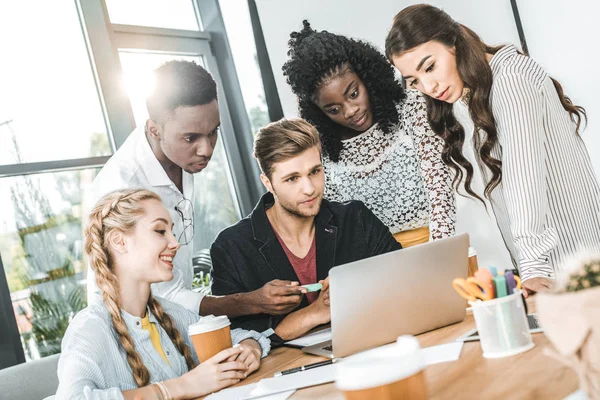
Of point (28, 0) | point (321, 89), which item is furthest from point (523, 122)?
point (28, 0)

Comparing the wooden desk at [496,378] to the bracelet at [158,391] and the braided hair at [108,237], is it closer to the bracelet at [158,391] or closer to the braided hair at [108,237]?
the bracelet at [158,391]

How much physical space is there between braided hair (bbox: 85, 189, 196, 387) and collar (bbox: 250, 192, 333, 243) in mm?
397

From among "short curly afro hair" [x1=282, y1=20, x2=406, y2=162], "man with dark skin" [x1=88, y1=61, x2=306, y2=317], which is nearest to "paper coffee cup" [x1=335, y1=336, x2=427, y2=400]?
"man with dark skin" [x1=88, y1=61, x2=306, y2=317]

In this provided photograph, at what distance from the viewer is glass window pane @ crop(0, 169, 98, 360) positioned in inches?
107

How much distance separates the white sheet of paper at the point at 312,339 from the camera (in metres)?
1.50

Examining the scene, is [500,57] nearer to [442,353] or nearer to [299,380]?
[442,353]

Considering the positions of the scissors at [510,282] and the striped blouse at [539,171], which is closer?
the scissors at [510,282]

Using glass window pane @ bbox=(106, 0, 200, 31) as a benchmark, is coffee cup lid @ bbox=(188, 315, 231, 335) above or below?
below

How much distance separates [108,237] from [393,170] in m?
1.08

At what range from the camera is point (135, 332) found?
1.54 meters

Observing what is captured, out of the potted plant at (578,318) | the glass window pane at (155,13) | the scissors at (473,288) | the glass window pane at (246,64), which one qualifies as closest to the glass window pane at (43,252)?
the glass window pane at (155,13)

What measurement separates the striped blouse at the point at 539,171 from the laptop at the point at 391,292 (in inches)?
10.5

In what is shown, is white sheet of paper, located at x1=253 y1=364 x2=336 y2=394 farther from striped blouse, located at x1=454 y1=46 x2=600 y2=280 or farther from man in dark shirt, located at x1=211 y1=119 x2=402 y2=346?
man in dark shirt, located at x1=211 y1=119 x2=402 y2=346

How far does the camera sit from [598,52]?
8.78ft
